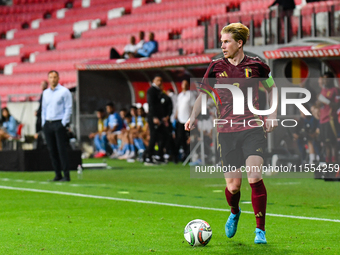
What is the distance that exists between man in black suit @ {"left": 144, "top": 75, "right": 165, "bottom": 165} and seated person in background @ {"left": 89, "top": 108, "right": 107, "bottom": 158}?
436cm

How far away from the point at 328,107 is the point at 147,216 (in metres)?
6.86

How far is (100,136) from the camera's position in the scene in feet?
67.6

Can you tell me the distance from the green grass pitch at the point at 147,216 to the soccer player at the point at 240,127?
1.34 feet

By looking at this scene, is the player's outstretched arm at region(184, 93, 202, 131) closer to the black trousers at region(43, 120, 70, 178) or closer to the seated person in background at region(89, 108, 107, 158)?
the black trousers at region(43, 120, 70, 178)

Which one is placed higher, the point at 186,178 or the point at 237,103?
the point at 237,103

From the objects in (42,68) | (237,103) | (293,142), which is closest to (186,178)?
(293,142)

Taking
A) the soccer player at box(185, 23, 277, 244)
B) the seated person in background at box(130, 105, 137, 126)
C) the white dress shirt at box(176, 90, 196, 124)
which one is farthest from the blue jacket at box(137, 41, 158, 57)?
the soccer player at box(185, 23, 277, 244)

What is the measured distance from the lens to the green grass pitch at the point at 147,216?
5.31 m

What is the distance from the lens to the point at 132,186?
11.2 metres

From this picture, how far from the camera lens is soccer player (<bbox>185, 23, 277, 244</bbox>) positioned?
5414 millimetres

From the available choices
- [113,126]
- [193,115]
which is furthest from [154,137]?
[193,115]

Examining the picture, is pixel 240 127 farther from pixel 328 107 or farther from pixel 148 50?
pixel 148 50

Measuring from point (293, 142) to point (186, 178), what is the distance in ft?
Result: 9.47

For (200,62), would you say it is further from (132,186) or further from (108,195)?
(108,195)
